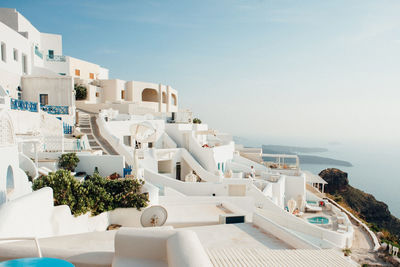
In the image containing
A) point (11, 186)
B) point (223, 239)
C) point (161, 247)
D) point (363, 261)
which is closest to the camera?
point (161, 247)

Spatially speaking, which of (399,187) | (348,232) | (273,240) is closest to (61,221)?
(273,240)

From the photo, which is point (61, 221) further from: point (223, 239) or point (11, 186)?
point (223, 239)

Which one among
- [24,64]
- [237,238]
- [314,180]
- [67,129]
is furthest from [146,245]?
[314,180]

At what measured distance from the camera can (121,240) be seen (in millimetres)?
4723

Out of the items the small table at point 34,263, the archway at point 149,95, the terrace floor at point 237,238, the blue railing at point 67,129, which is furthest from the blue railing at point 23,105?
the archway at point 149,95

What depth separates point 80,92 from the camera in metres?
34.3

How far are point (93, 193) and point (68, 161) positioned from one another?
4554 mm

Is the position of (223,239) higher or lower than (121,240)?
lower

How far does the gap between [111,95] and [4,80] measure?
19062 mm

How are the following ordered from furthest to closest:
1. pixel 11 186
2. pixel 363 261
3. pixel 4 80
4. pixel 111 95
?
pixel 111 95, pixel 4 80, pixel 363 261, pixel 11 186

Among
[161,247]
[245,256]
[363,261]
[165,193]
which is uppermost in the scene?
[161,247]

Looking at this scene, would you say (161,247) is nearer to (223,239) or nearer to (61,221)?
(223,239)

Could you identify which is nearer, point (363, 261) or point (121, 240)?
point (121, 240)

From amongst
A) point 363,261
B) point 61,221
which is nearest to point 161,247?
point 61,221
